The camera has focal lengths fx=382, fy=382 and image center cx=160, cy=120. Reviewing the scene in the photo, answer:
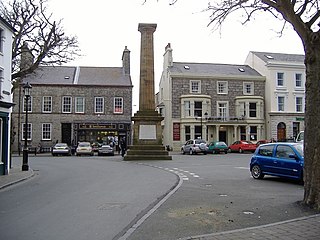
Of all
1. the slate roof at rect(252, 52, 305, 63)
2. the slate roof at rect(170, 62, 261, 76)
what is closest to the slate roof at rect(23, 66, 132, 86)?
the slate roof at rect(170, 62, 261, 76)

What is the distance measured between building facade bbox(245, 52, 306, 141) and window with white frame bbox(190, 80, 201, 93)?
972 cm

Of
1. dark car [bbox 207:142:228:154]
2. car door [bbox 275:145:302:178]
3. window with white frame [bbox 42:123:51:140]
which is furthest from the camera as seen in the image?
window with white frame [bbox 42:123:51:140]

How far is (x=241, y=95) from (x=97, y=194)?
1696 inches

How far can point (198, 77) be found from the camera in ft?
170

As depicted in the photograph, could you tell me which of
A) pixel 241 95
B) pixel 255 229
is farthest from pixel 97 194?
pixel 241 95

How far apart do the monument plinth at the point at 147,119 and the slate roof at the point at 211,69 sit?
19014 millimetres

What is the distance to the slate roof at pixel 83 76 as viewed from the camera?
5009 cm

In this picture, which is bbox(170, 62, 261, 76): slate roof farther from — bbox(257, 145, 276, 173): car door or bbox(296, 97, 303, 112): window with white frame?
bbox(257, 145, 276, 173): car door

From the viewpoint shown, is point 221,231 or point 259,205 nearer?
point 221,231

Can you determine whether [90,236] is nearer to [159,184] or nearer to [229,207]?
[229,207]

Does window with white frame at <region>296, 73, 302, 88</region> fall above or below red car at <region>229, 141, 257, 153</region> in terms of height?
above

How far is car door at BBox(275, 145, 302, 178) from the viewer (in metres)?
13.9

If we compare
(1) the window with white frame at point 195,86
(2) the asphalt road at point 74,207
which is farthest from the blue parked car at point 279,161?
(1) the window with white frame at point 195,86

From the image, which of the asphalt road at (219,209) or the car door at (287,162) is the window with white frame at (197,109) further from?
the asphalt road at (219,209)
